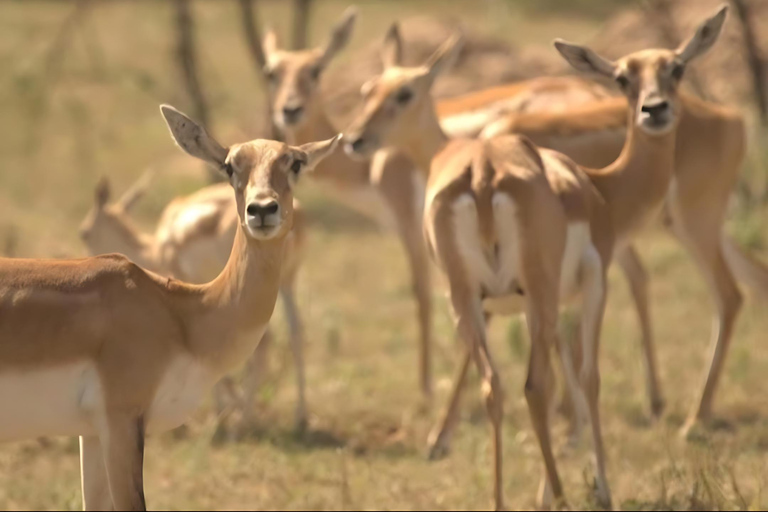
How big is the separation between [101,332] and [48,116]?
548 inches

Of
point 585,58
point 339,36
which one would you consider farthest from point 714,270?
point 339,36

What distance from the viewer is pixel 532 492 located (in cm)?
595

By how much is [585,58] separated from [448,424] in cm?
216

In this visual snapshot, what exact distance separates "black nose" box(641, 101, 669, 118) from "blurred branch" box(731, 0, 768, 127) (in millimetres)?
4966

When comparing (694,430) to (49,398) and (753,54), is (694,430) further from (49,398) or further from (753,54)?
(753,54)

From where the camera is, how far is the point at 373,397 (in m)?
8.07

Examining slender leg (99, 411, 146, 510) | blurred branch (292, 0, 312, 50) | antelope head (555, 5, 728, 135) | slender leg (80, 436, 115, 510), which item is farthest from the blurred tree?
slender leg (99, 411, 146, 510)

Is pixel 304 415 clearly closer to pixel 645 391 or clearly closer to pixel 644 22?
pixel 645 391

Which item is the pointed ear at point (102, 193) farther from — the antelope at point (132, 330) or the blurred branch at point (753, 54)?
the blurred branch at point (753, 54)

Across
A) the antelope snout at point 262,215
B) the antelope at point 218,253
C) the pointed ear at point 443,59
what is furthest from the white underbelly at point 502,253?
the pointed ear at point 443,59

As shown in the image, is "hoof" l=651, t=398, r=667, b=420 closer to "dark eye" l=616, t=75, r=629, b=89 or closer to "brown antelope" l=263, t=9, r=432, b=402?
"brown antelope" l=263, t=9, r=432, b=402

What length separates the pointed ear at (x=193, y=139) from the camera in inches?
180

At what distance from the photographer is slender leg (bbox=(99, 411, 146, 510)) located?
4.18 m

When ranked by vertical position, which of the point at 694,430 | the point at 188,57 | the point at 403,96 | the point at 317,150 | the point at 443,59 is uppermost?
the point at 188,57
